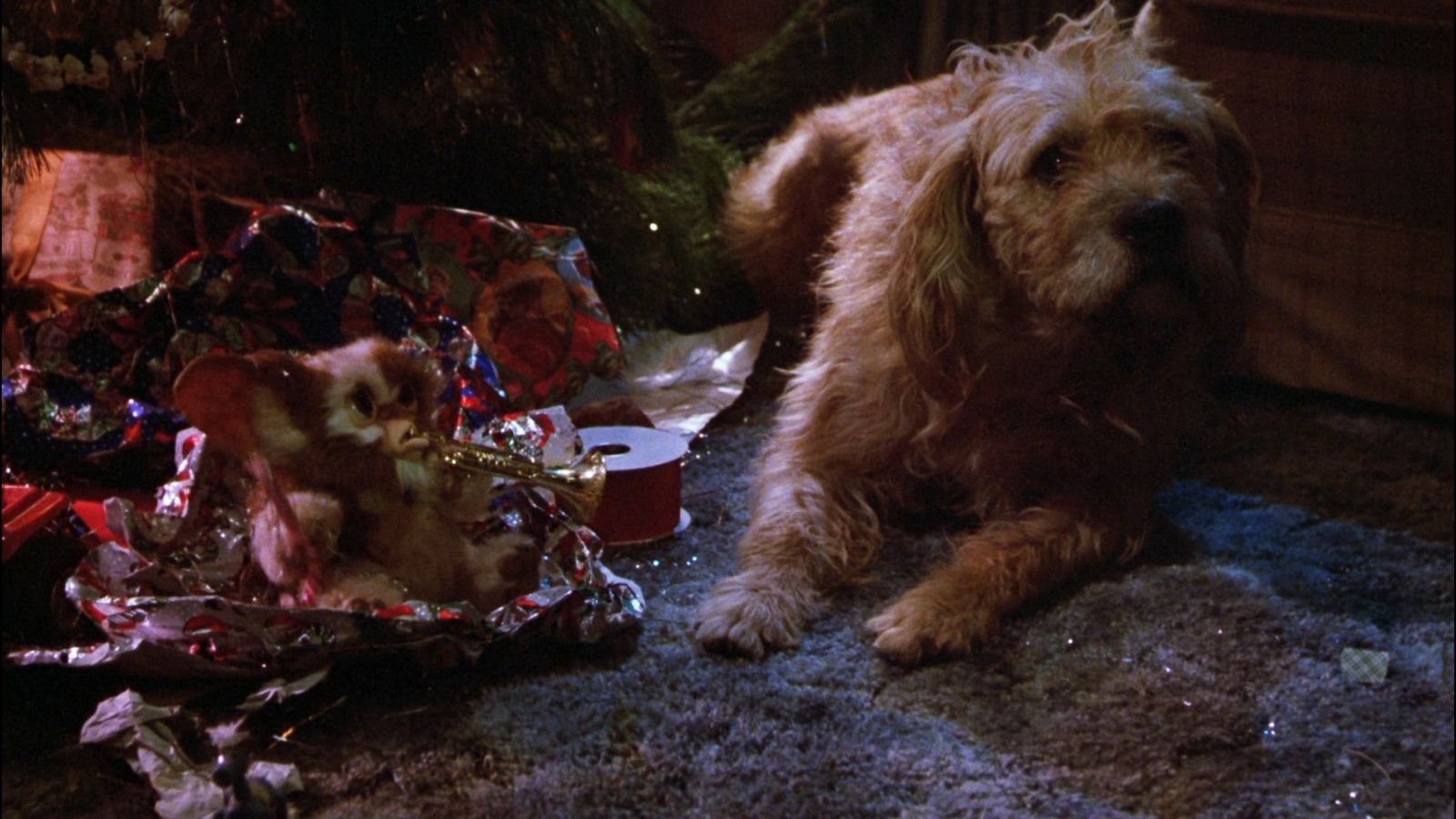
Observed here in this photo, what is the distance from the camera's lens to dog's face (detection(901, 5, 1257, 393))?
46.3 inches

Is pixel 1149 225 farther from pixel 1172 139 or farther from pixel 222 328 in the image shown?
pixel 222 328

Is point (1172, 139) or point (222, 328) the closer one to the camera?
point (1172, 139)

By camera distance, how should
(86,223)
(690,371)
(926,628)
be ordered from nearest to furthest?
(926,628) < (86,223) < (690,371)

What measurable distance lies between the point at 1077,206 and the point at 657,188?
87 cm

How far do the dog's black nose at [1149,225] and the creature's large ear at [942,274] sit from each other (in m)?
0.18

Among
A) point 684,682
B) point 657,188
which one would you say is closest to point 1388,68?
point 684,682

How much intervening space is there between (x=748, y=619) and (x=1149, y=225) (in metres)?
0.52

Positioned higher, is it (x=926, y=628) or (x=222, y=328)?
(x=222, y=328)

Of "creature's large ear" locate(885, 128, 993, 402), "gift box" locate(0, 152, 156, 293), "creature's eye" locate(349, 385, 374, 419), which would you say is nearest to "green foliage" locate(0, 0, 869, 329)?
"gift box" locate(0, 152, 156, 293)

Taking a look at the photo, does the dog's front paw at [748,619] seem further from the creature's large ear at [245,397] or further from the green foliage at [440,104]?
the green foliage at [440,104]

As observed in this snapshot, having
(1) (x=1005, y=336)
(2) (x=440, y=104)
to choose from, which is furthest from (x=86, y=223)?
(1) (x=1005, y=336)

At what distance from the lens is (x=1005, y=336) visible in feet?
4.40

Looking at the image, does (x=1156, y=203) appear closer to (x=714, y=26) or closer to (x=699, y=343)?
(x=714, y=26)

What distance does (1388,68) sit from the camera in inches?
31.8
